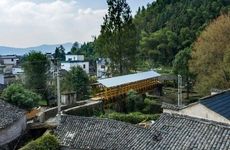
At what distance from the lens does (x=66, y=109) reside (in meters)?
31.4

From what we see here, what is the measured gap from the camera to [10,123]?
950 inches

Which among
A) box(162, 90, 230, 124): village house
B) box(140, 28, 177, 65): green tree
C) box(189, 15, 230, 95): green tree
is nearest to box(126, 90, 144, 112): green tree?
box(189, 15, 230, 95): green tree

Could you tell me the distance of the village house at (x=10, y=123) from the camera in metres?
23.6

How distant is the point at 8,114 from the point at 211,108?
1263cm

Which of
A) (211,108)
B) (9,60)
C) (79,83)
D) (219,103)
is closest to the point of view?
(211,108)

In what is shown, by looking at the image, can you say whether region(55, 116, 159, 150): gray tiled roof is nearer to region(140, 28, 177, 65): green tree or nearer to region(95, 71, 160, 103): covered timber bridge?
region(95, 71, 160, 103): covered timber bridge

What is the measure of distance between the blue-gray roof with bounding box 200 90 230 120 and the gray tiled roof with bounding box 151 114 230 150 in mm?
4471

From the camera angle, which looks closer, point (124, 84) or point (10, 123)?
point (10, 123)

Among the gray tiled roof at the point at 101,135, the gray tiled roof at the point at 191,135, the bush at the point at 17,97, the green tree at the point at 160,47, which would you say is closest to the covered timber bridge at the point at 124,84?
the bush at the point at 17,97

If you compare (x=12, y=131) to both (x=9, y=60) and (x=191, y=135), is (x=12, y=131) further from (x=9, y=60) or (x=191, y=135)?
(x=9, y=60)

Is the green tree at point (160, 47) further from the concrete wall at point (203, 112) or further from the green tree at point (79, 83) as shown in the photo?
the concrete wall at point (203, 112)

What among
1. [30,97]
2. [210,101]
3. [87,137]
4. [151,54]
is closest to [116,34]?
[30,97]

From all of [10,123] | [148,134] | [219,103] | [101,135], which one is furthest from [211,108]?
[10,123]

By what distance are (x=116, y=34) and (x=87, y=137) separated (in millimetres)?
30209
